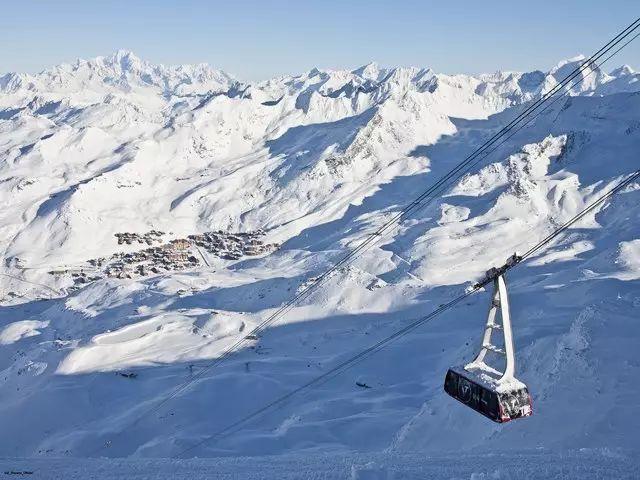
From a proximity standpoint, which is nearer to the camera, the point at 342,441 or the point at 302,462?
the point at 302,462

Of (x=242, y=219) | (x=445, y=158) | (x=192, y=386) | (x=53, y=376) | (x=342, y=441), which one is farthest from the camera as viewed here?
(x=445, y=158)

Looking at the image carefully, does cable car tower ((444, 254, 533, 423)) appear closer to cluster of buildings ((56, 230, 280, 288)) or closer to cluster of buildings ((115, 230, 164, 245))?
cluster of buildings ((56, 230, 280, 288))

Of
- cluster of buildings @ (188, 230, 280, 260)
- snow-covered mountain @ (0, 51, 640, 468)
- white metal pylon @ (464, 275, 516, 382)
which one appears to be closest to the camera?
white metal pylon @ (464, 275, 516, 382)

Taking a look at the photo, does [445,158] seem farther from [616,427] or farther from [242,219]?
[616,427]

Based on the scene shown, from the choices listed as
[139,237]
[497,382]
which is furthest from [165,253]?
[497,382]

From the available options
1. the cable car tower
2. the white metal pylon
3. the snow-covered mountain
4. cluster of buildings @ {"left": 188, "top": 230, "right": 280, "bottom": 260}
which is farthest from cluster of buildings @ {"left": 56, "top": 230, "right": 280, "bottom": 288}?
the white metal pylon

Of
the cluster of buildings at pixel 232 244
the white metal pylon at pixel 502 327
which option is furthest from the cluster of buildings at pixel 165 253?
the white metal pylon at pixel 502 327

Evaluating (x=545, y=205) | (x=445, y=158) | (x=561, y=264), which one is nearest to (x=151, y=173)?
(x=445, y=158)

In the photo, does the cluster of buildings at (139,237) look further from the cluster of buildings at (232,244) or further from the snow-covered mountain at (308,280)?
the cluster of buildings at (232,244)
